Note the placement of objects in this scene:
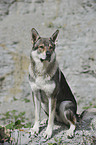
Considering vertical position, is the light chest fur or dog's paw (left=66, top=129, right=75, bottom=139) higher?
the light chest fur

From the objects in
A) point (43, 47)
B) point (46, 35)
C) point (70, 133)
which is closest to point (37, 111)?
A: point (70, 133)

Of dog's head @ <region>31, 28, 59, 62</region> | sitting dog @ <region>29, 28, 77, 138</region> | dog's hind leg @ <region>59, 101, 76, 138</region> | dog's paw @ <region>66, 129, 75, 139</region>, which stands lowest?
dog's paw @ <region>66, 129, 75, 139</region>

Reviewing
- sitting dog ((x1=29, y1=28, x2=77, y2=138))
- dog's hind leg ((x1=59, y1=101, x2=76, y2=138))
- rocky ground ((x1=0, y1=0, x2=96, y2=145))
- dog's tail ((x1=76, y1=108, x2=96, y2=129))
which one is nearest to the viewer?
sitting dog ((x1=29, y1=28, x2=77, y2=138))

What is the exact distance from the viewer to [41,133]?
3717 millimetres

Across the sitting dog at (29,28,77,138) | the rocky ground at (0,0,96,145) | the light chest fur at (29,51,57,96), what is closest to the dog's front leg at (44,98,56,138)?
the sitting dog at (29,28,77,138)

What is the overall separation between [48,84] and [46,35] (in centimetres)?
491

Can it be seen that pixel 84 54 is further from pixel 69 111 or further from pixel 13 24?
pixel 69 111

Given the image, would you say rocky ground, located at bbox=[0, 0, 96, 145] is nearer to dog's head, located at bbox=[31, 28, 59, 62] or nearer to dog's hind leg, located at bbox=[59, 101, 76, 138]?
dog's hind leg, located at bbox=[59, 101, 76, 138]

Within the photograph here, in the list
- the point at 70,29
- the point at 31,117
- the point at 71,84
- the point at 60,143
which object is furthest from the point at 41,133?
the point at 70,29

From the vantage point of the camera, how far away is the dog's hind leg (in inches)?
137

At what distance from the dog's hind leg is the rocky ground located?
3.55 metres

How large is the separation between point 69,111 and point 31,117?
3632 millimetres

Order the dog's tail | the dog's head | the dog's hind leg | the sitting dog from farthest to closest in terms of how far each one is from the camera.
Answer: the dog's tail
the dog's hind leg
the sitting dog
the dog's head

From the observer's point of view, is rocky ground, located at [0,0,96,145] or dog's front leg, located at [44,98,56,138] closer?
dog's front leg, located at [44,98,56,138]
